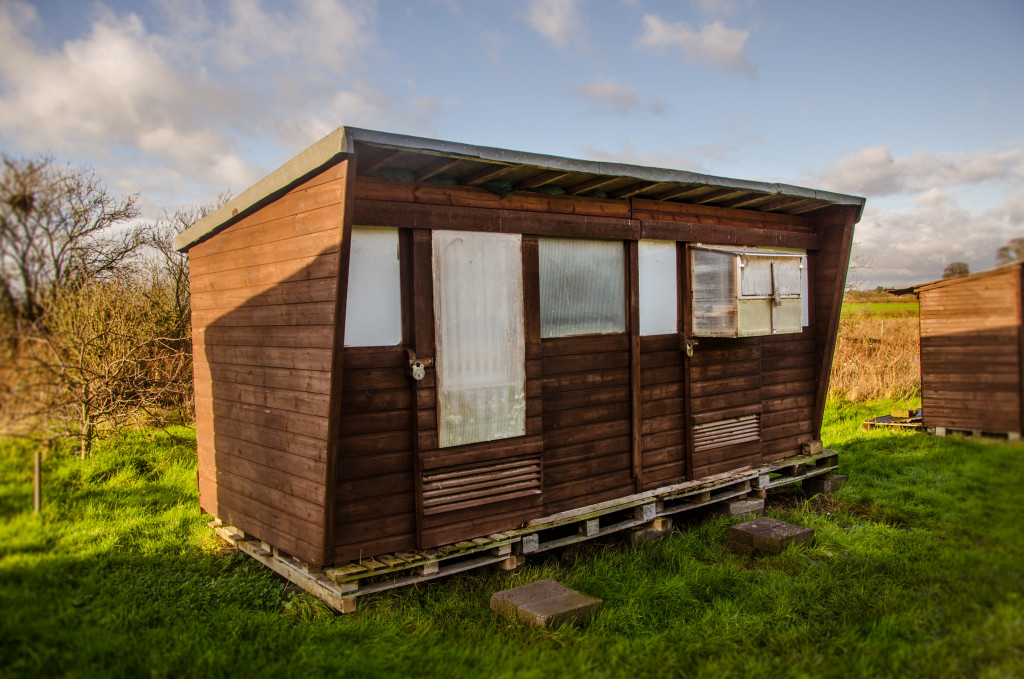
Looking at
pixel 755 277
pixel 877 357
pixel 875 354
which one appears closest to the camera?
pixel 755 277

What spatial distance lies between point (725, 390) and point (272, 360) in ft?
16.0

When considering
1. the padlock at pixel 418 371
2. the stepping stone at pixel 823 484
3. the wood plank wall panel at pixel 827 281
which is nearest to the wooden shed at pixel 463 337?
the padlock at pixel 418 371

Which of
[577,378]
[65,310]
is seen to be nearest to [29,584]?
[65,310]

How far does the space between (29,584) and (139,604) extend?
1.69 meters

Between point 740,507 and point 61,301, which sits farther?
point 740,507

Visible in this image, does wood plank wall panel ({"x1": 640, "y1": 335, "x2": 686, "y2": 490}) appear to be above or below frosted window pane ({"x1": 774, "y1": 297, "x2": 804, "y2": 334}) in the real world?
below

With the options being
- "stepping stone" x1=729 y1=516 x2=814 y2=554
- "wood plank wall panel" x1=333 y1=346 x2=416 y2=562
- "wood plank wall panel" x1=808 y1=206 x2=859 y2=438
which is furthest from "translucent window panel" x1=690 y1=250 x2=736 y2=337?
"wood plank wall panel" x1=333 y1=346 x2=416 y2=562

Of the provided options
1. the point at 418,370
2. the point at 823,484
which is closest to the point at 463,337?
the point at 418,370

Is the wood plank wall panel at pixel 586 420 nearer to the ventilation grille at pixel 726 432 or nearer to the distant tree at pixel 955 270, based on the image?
the ventilation grille at pixel 726 432

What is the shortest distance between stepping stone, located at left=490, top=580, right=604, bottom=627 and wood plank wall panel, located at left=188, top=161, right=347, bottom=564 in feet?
4.49

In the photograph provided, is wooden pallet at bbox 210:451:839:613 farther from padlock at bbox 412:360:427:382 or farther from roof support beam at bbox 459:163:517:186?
roof support beam at bbox 459:163:517:186

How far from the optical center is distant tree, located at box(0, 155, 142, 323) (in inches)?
118

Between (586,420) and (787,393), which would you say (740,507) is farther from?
(586,420)

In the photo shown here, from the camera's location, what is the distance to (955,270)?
11.2 feet
